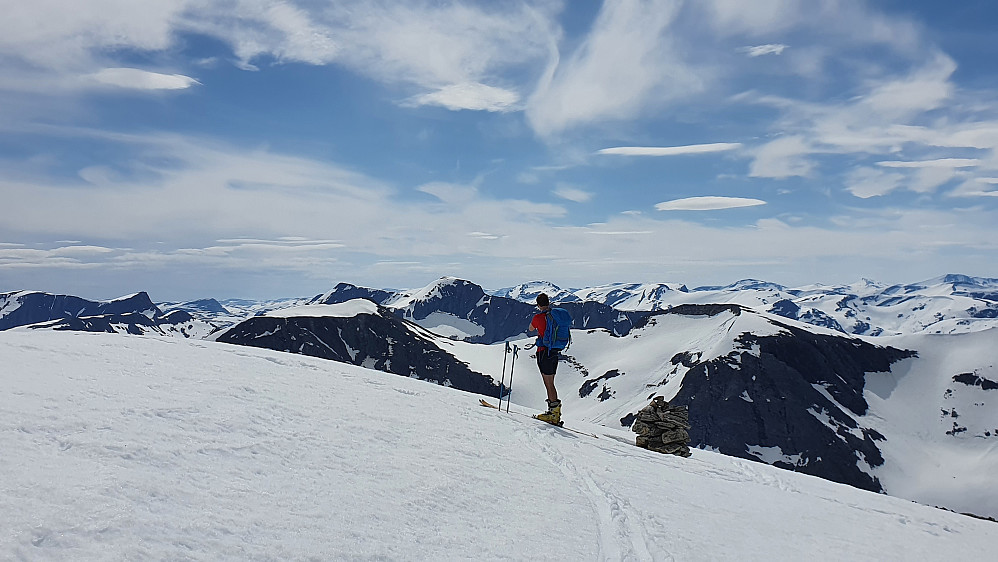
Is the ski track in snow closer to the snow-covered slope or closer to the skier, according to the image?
the skier

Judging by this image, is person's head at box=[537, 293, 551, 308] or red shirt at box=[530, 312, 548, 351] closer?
person's head at box=[537, 293, 551, 308]

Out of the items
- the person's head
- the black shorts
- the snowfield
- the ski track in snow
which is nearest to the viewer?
the snowfield

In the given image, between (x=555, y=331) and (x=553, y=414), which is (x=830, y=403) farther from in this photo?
(x=555, y=331)

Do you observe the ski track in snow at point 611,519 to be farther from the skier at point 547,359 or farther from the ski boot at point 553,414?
the skier at point 547,359

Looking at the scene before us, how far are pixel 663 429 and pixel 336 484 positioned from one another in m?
15.9

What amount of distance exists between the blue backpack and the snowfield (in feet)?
8.18

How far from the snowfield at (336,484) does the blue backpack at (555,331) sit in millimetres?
2493

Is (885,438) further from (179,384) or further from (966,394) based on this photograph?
(179,384)

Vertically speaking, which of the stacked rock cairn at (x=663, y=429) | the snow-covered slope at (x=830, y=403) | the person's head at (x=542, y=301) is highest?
the person's head at (x=542, y=301)

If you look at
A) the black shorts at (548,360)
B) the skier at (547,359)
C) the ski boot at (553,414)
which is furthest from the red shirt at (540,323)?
the ski boot at (553,414)

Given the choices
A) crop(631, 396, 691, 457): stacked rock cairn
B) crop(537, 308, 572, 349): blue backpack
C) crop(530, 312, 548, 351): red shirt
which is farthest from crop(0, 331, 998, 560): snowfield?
crop(631, 396, 691, 457): stacked rock cairn

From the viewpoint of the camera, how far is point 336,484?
23.5 ft

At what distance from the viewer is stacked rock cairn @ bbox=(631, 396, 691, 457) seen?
1933cm

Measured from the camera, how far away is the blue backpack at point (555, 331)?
15448 mm
